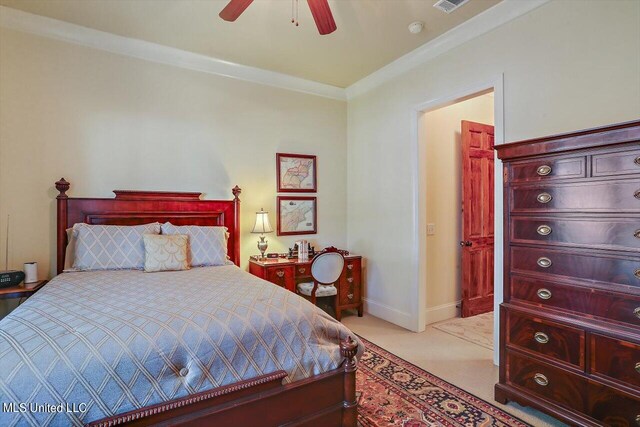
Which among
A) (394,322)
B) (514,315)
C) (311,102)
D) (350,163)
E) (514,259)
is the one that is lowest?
(394,322)

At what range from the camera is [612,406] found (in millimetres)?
1668

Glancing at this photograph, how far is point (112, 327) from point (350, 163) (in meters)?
3.61

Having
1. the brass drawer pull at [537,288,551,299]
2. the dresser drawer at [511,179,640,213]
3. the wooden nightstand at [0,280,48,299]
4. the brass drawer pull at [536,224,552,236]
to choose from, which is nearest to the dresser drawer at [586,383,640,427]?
the brass drawer pull at [537,288,551,299]

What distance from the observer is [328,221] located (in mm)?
4402

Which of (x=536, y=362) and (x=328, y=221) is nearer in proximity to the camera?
(x=536, y=362)

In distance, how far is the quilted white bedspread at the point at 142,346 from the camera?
109 cm

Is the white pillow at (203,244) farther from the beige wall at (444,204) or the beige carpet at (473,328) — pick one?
the beige carpet at (473,328)

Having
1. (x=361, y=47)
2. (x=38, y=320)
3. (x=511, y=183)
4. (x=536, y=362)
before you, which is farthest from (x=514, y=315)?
(x=361, y=47)

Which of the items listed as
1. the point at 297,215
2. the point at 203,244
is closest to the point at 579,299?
the point at 203,244

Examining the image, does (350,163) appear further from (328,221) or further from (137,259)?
(137,259)

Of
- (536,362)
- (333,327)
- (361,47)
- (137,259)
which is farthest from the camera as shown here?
(361,47)

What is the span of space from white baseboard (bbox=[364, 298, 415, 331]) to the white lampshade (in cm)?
161

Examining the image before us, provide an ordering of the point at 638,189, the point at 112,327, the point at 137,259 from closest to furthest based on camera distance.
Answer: the point at 112,327, the point at 638,189, the point at 137,259

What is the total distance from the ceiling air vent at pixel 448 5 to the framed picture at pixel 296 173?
2147mm
